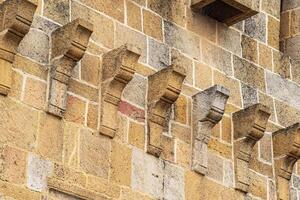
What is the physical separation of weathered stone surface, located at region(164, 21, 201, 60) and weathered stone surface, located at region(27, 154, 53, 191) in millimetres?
1916

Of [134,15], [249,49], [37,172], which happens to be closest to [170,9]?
[134,15]

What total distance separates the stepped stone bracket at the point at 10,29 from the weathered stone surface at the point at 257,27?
115 inches

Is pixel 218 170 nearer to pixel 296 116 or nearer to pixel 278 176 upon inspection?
pixel 278 176

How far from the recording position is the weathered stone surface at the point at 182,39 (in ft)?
31.0

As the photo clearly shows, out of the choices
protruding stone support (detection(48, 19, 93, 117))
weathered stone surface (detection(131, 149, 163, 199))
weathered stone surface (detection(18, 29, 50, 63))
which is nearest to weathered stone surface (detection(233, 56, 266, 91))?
weathered stone surface (detection(131, 149, 163, 199))

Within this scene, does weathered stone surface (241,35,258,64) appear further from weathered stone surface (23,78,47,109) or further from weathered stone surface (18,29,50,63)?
weathered stone surface (23,78,47,109)

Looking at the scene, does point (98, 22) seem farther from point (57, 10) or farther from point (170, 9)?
point (170, 9)

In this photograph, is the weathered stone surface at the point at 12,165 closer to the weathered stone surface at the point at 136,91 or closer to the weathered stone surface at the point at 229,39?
the weathered stone surface at the point at 136,91

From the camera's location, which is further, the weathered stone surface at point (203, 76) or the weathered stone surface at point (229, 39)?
the weathered stone surface at point (229, 39)

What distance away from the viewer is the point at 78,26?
8203 millimetres

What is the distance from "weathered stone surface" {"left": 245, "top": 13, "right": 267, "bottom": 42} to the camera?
33.9 ft

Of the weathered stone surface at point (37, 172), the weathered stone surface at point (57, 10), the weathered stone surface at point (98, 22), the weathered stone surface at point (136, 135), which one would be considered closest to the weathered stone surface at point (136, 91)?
the weathered stone surface at point (136, 135)

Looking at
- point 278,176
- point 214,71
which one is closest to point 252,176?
point 278,176

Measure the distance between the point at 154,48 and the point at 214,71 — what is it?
0.72 metres
